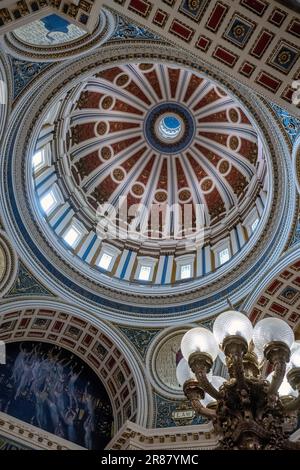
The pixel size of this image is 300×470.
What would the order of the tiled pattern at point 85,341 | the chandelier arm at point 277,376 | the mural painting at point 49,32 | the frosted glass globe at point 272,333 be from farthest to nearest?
the tiled pattern at point 85,341
the mural painting at point 49,32
the frosted glass globe at point 272,333
the chandelier arm at point 277,376

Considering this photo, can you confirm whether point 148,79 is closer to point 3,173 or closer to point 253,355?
point 3,173

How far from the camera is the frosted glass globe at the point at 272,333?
8.52 m

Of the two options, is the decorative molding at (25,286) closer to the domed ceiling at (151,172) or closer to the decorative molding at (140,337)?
the domed ceiling at (151,172)

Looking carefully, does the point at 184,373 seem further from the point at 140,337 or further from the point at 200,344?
the point at 140,337

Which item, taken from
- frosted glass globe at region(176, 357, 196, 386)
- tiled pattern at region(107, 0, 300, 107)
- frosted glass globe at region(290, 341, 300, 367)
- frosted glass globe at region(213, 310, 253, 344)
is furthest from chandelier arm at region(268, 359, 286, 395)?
tiled pattern at region(107, 0, 300, 107)

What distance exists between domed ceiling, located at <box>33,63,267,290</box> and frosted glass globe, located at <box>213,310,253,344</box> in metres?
10.7

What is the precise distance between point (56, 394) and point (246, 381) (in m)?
10.2

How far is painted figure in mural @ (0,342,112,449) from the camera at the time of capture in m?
A: 16.3

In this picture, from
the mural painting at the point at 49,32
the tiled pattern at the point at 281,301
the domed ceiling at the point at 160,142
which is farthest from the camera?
the domed ceiling at the point at 160,142

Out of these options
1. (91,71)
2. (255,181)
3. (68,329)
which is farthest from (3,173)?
(255,181)

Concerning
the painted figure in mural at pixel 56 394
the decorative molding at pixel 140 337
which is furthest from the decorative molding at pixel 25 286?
the decorative molding at pixel 140 337

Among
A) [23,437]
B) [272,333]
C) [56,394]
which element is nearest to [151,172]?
[56,394]

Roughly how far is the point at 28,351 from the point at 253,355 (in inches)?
404

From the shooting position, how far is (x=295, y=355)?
9.14 metres
